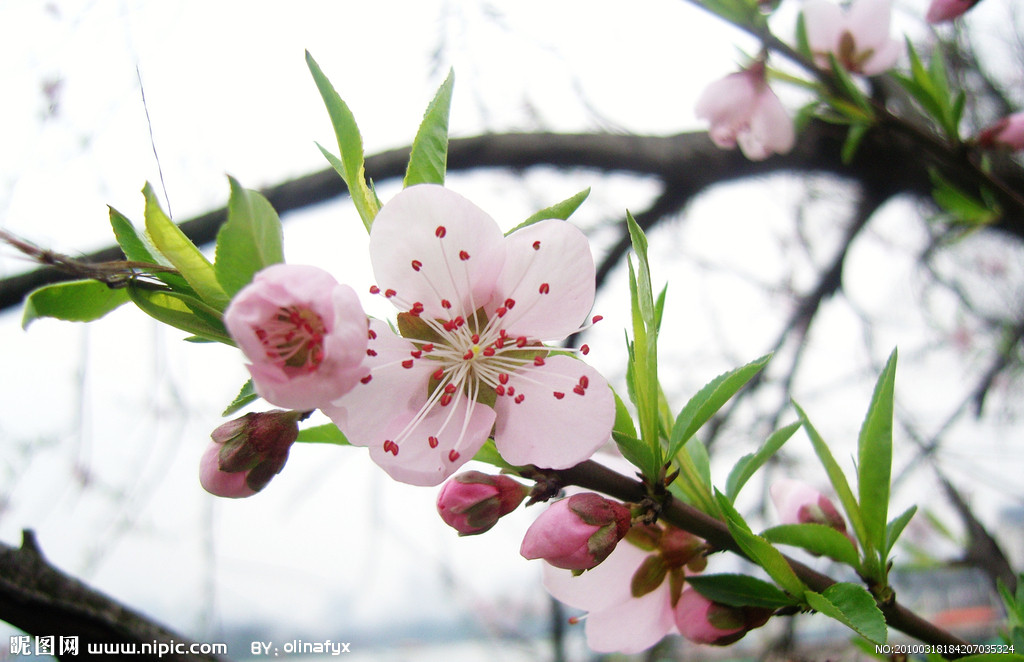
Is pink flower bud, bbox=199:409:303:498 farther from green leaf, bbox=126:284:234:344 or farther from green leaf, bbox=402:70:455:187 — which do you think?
green leaf, bbox=402:70:455:187

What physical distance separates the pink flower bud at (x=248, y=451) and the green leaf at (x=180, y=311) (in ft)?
0.20

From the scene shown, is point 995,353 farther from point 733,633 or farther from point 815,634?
point 733,633

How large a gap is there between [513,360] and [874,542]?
327 millimetres

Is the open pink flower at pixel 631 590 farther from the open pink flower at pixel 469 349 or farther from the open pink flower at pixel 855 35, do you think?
the open pink flower at pixel 855 35

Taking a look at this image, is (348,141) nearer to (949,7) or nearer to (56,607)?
(56,607)

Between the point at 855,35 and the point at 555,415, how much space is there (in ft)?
3.73

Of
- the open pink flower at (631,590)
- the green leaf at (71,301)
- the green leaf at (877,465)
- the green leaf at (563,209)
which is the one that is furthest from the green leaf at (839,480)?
the green leaf at (71,301)

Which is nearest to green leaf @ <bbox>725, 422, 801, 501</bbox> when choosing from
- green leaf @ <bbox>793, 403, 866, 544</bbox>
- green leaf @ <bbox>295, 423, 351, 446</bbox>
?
green leaf @ <bbox>793, 403, 866, 544</bbox>

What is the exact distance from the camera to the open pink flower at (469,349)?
0.41 m

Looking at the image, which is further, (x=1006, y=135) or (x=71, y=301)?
(x=1006, y=135)

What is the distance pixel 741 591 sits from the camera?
47cm

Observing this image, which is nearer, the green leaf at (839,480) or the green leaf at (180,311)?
the green leaf at (180,311)

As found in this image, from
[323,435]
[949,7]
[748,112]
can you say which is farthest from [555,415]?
[949,7]

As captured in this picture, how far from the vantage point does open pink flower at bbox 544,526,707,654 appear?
531 millimetres
